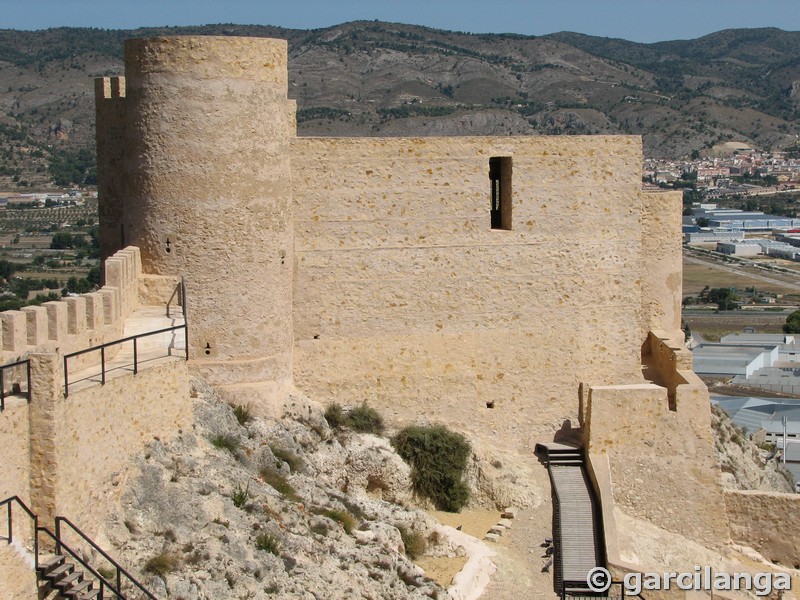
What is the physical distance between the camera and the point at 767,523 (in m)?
19.6

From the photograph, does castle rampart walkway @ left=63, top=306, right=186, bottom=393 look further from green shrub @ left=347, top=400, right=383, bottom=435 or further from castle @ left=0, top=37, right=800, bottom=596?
green shrub @ left=347, top=400, right=383, bottom=435

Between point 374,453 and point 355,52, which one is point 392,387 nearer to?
point 374,453

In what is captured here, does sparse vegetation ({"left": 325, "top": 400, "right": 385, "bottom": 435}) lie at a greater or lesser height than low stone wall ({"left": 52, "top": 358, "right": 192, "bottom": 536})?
lesser

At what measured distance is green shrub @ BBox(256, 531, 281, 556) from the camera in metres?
14.0

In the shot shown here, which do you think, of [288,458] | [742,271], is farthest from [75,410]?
[742,271]

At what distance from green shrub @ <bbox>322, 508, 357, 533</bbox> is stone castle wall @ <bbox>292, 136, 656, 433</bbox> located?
10.5ft

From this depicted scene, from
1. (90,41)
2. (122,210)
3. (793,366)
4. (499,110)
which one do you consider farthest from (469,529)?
(90,41)

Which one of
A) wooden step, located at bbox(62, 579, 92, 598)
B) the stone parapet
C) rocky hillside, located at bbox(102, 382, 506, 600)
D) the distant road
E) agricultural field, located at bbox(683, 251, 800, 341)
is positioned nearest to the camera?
wooden step, located at bbox(62, 579, 92, 598)

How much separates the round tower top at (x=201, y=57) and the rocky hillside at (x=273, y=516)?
4.40m

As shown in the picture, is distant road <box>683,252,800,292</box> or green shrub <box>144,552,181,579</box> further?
distant road <box>683,252,800,292</box>

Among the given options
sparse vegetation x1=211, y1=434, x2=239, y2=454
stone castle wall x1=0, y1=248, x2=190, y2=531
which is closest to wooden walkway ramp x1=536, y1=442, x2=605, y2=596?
sparse vegetation x1=211, y1=434, x2=239, y2=454

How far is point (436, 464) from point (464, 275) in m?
3.13

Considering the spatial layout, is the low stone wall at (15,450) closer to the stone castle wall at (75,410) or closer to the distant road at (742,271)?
the stone castle wall at (75,410)

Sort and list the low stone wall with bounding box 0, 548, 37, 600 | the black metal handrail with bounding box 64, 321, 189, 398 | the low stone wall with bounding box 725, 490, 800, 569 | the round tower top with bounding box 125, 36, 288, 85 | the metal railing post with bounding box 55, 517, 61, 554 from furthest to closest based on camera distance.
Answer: the low stone wall with bounding box 725, 490, 800, 569 < the round tower top with bounding box 125, 36, 288, 85 < the black metal handrail with bounding box 64, 321, 189, 398 < the metal railing post with bounding box 55, 517, 61, 554 < the low stone wall with bounding box 0, 548, 37, 600
